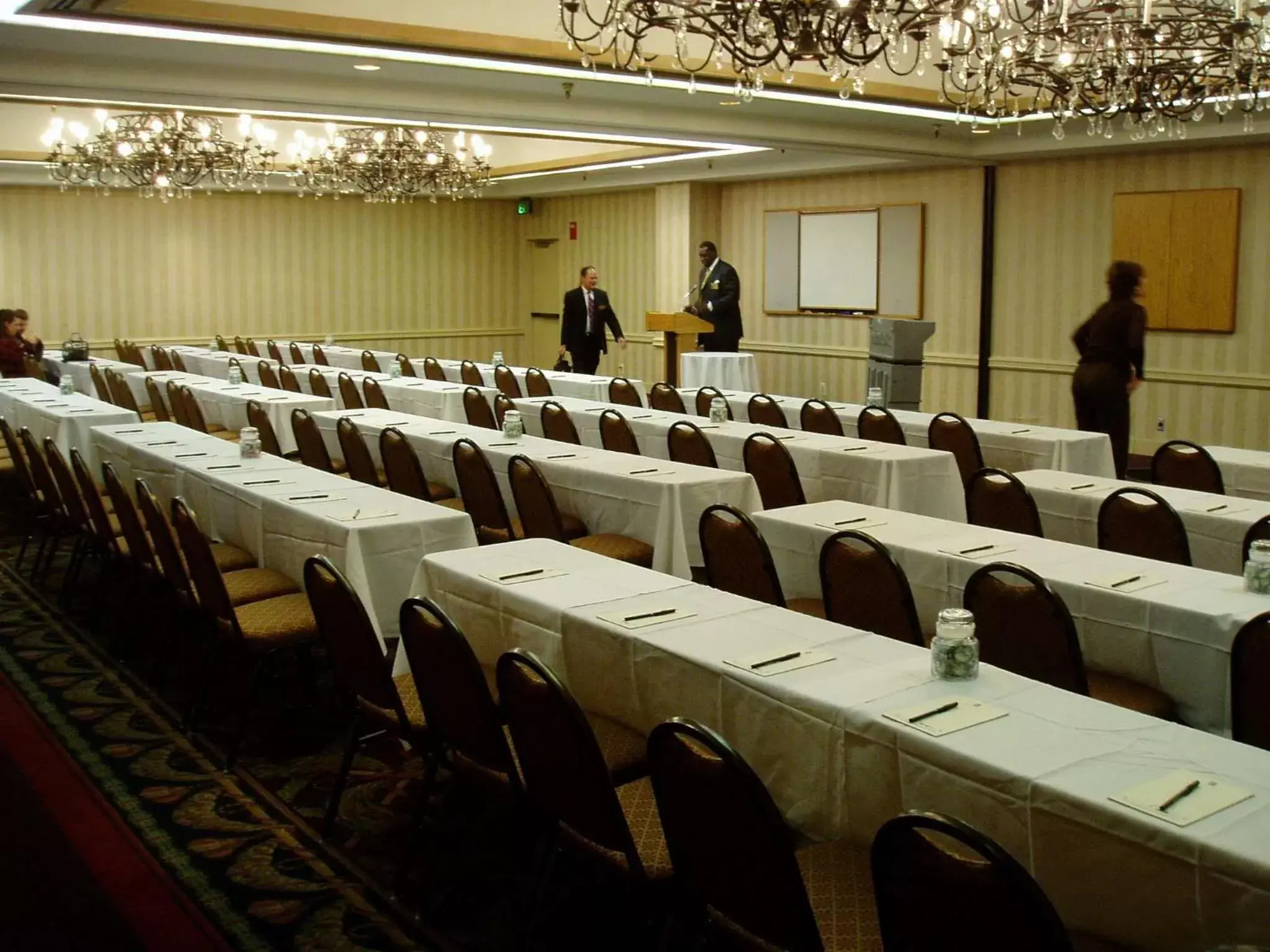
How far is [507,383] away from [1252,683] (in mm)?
8968

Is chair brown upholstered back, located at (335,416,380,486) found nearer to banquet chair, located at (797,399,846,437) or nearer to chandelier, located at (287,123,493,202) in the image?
banquet chair, located at (797,399,846,437)

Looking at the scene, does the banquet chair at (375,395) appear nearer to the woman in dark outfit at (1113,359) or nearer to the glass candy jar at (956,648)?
the woman in dark outfit at (1113,359)

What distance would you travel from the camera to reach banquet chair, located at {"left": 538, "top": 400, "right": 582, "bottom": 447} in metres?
8.62

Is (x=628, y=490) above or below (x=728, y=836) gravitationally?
above

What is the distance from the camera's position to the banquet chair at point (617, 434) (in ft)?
26.3

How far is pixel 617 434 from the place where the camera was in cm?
812

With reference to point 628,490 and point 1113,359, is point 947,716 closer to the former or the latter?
point 628,490

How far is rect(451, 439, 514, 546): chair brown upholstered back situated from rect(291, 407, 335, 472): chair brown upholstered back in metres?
1.53

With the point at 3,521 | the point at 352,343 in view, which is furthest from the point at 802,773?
the point at 352,343

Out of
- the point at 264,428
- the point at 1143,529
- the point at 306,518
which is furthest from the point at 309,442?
the point at 1143,529

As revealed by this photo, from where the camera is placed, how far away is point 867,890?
2.70m

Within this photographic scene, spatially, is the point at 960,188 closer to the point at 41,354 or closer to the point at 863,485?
the point at 863,485

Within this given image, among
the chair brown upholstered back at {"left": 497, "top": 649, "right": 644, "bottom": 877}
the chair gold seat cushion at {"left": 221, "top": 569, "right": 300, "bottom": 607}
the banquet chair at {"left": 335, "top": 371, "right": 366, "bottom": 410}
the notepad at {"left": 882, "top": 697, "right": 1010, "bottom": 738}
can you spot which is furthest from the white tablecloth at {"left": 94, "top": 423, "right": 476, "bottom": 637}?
the banquet chair at {"left": 335, "top": 371, "right": 366, "bottom": 410}

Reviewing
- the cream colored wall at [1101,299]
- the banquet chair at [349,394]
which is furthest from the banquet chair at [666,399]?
the cream colored wall at [1101,299]
